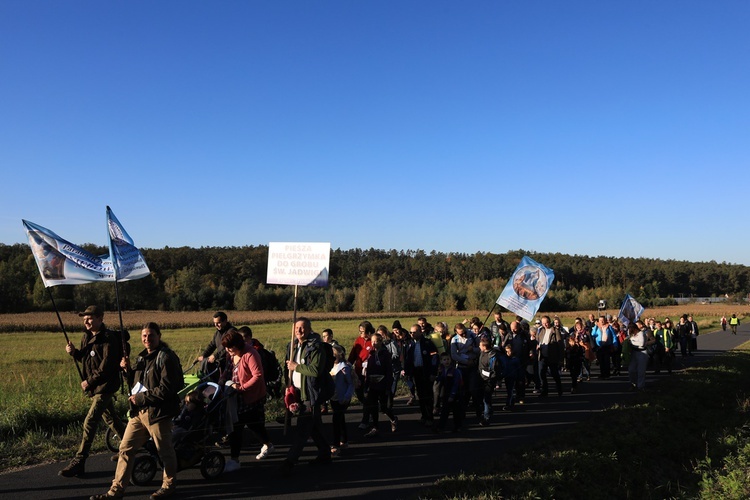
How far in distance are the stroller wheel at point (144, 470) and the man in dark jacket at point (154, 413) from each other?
0.52 m

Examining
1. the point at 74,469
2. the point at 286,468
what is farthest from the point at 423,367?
the point at 74,469

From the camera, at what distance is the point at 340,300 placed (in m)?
97.2

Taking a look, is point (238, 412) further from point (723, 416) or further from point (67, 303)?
point (67, 303)

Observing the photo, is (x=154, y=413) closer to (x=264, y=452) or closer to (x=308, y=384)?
(x=308, y=384)

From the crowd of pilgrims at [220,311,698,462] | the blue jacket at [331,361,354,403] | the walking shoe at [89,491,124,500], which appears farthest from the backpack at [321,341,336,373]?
the walking shoe at [89,491,124,500]

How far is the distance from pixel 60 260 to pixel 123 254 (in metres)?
0.92

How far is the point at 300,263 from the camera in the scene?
10.5 m

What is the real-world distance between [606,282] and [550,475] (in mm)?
144036

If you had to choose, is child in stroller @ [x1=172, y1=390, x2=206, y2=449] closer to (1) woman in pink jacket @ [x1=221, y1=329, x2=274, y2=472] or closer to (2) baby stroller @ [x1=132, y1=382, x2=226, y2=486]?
(2) baby stroller @ [x1=132, y1=382, x2=226, y2=486]

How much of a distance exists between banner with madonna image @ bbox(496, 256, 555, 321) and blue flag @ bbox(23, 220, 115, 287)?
10561 mm

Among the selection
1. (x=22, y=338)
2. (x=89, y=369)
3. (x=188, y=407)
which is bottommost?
(x=22, y=338)

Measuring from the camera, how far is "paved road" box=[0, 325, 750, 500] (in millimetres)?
6469

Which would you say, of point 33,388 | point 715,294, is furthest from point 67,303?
point 715,294

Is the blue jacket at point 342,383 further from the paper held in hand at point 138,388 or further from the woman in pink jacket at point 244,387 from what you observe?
the paper held in hand at point 138,388
